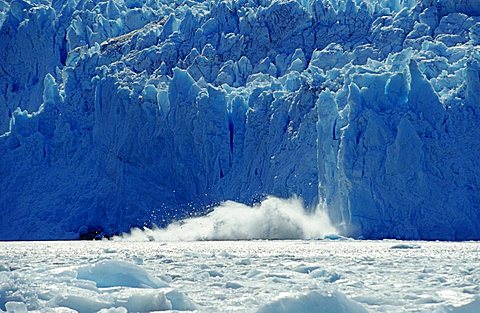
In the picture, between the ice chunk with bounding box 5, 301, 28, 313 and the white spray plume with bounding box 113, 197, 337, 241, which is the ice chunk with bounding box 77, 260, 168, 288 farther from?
the white spray plume with bounding box 113, 197, 337, 241

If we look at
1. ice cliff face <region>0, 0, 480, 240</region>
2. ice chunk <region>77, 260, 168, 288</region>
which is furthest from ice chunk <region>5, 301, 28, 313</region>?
ice cliff face <region>0, 0, 480, 240</region>

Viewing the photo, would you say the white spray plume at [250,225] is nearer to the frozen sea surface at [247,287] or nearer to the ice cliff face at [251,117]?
the ice cliff face at [251,117]

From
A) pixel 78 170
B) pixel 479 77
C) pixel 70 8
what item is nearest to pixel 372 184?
pixel 479 77

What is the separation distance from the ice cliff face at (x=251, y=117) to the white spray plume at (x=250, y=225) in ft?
1.30

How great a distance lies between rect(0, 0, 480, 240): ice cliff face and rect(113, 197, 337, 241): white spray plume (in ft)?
1.30

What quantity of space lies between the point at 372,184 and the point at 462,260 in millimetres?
6604

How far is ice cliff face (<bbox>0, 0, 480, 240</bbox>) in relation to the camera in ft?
63.7

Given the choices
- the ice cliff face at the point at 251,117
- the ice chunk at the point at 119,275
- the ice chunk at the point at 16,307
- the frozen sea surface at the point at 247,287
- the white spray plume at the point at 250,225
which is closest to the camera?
the ice chunk at the point at 16,307

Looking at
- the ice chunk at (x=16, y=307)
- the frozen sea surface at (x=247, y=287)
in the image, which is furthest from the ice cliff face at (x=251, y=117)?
the ice chunk at (x=16, y=307)

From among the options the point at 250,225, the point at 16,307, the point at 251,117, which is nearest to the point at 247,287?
the point at 16,307

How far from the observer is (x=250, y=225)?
21984 mm

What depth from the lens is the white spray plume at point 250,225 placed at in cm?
2084

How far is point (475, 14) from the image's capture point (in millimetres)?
24594

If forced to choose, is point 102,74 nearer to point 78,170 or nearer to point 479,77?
point 78,170
